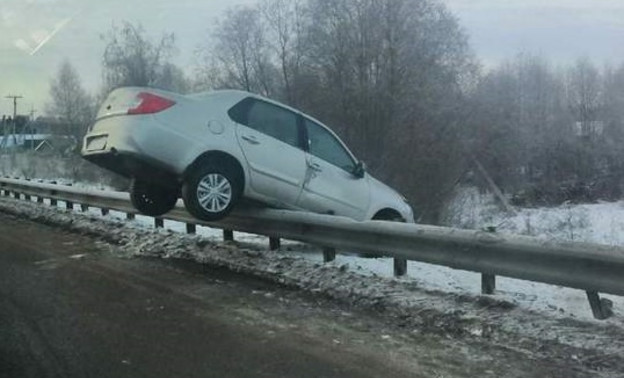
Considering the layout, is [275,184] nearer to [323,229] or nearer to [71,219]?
[323,229]

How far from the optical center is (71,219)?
48.4 ft

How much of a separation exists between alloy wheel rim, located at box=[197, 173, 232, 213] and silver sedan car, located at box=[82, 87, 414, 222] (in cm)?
1

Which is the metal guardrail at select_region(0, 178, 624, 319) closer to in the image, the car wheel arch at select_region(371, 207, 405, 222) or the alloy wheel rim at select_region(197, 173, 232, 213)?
the alloy wheel rim at select_region(197, 173, 232, 213)

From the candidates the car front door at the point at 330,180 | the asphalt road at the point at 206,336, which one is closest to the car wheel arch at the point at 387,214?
the car front door at the point at 330,180

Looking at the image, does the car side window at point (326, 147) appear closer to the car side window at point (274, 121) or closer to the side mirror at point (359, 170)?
the side mirror at point (359, 170)

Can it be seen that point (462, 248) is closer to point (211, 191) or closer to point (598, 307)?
point (598, 307)

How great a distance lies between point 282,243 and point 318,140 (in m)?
1.67

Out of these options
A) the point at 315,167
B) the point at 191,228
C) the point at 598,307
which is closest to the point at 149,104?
the point at 315,167

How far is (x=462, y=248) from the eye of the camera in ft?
23.4

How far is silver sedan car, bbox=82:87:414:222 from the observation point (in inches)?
345

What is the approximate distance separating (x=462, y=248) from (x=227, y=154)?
3233 mm

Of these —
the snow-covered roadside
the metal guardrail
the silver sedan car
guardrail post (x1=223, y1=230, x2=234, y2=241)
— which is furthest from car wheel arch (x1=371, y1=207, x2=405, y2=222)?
guardrail post (x1=223, y1=230, x2=234, y2=241)

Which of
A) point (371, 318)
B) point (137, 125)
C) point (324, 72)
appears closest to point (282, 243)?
point (137, 125)

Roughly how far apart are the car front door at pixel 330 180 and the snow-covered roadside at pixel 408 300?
80cm
